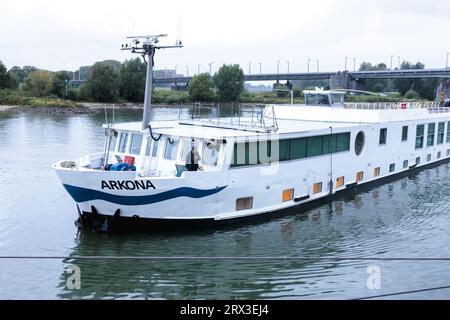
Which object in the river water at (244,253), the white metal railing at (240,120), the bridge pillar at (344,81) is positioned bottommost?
the river water at (244,253)

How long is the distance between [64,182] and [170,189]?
307 cm

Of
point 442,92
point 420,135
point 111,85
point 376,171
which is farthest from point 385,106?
point 111,85

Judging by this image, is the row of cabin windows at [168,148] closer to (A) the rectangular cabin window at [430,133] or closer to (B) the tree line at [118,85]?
(A) the rectangular cabin window at [430,133]

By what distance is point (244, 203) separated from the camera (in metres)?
16.3

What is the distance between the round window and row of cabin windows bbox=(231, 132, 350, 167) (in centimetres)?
105

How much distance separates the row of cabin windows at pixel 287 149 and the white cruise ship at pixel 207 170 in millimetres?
32

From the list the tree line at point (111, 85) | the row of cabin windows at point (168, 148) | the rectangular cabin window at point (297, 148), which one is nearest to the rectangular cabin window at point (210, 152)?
the row of cabin windows at point (168, 148)

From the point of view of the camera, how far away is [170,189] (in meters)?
14.6

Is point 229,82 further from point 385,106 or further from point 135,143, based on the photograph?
point 135,143

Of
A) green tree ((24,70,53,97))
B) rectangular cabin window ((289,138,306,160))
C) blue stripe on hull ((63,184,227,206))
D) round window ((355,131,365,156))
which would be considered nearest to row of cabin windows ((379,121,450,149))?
round window ((355,131,365,156))

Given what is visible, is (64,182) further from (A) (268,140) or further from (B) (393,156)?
(B) (393,156)

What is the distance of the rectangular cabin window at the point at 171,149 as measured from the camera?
1650 centimetres

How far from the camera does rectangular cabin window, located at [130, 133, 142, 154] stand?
17.5m

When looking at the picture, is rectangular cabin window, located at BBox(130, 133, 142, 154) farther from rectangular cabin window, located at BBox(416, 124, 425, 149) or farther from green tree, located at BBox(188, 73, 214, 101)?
green tree, located at BBox(188, 73, 214, 101)
